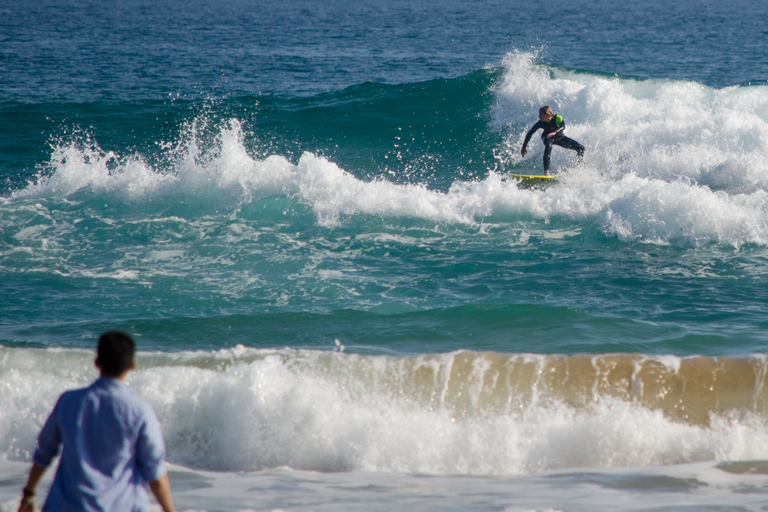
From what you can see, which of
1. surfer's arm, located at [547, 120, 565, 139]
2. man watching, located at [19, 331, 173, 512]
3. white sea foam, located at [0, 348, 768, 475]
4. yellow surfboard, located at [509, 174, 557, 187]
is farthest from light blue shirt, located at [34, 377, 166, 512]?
surfer's arm, located at [547, 120, 565, 139]

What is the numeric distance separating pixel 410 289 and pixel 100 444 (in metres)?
6.17

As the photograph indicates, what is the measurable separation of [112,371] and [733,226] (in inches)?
392

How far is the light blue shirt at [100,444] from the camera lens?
2.74 m

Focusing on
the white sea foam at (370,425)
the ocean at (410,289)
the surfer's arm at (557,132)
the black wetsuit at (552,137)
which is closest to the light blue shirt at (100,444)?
the ocean at (410,289)

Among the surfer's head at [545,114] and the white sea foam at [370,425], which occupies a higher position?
the surfer's head at [545,114]

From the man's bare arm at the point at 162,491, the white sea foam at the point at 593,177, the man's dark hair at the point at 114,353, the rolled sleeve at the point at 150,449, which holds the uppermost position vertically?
the white sea foam at the point at 593,177

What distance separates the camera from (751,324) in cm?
746

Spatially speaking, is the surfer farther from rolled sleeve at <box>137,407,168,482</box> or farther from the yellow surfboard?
rolled sleeve at <box>137,407,168,482</box>

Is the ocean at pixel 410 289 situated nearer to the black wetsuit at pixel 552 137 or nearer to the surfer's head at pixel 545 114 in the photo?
the black wetsuit at pixel 552 137

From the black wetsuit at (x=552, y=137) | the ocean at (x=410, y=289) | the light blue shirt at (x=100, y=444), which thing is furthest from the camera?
the black wetsuit at (x=552, y=137)

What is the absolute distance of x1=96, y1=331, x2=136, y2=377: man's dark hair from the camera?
2762 millimetres

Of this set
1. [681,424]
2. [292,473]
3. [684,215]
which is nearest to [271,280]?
[292,473]

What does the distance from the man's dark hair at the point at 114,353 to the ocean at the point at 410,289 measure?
2029 mm

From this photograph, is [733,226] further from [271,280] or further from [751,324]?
[271,280]
